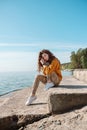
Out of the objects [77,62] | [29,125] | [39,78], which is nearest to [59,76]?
[39,78]

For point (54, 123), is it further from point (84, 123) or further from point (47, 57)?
point (47, 57)

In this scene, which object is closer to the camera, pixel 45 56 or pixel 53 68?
pixel 53 68

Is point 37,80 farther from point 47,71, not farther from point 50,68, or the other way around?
point 50,68

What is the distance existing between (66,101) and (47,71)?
1.69m

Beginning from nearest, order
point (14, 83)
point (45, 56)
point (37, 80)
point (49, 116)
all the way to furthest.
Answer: point (49, 116)
point (37, 80)
point (45, 56)
point (14, 83)

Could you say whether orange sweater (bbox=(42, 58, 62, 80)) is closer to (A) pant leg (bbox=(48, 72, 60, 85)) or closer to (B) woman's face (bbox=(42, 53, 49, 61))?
(A) pant leg (bbox=(48, 72, 60, 85))

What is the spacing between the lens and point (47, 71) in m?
7.61

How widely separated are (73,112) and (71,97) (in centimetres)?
44

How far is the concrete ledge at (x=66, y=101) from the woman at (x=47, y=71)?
4.58 ft

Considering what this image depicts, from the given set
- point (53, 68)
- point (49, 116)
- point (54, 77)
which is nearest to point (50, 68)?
point (53, 68)

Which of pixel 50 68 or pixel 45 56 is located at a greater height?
pixel 45 56

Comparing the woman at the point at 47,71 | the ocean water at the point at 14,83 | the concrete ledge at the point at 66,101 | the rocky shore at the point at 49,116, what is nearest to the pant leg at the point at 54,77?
the woman at the point at 47,71

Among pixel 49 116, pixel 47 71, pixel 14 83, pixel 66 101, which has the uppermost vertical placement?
pixel 47 71

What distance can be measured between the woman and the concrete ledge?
1.40 metres
